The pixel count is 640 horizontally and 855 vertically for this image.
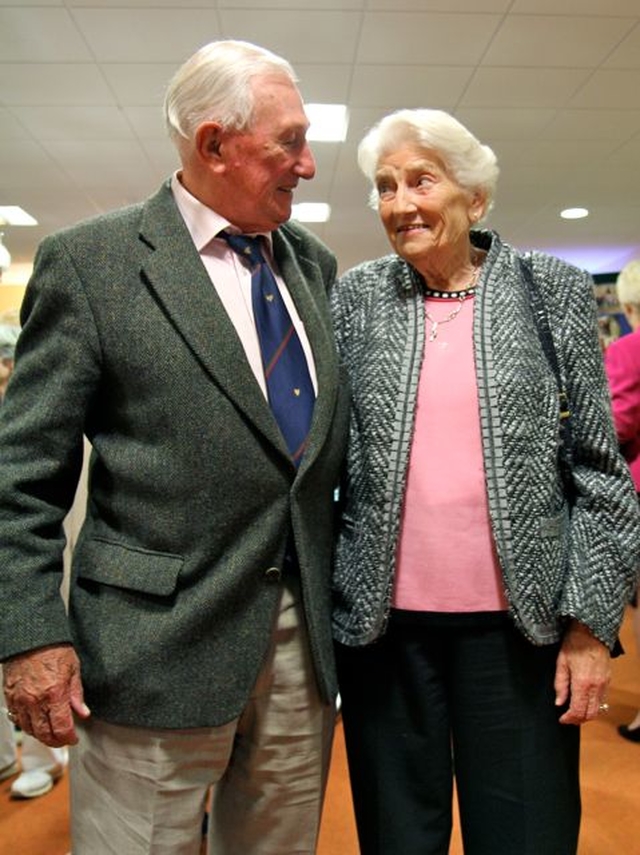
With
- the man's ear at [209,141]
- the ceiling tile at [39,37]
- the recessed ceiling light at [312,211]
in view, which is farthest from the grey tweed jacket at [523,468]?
the recessed ceiling light at [312,211]

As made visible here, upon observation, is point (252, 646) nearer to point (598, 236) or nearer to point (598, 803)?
point (598, 803)

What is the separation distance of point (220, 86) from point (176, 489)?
64 cm

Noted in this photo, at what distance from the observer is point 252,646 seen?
1106 millimetres

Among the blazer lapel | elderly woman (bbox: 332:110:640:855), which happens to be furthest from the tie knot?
elderly woman (bbox: 332:110:640:855)

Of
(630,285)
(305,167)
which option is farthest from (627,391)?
(305,167)

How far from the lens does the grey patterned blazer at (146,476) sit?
1035 mm

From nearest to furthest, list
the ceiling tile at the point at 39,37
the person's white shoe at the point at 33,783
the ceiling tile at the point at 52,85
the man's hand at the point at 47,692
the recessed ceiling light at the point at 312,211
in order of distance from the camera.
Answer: the man's hand at the point at 47,692
the person's white shoe at the point at 33,783
the ceiling tile at the point at 39,37
the ceiling tile at the point at 52,85
the recessed ceiling light at the point at 312,211

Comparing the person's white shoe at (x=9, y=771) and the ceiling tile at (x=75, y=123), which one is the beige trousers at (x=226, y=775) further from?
the ceiling tile at (x=75, y=123)

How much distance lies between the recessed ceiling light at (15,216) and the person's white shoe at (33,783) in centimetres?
527

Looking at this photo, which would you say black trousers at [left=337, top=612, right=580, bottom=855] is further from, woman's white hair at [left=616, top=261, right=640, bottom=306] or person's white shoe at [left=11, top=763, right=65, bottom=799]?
woman's white hair at [left=616, top=261, right=640, bottom=306]

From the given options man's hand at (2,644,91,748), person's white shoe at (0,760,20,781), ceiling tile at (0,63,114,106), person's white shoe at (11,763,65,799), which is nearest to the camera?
man's hand at (2,644,91,748)

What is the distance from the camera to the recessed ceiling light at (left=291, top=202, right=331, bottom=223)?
261 inches

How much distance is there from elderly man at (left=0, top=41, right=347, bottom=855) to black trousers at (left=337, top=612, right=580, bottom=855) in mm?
133

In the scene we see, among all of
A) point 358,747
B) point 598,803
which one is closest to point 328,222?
point 598,803
